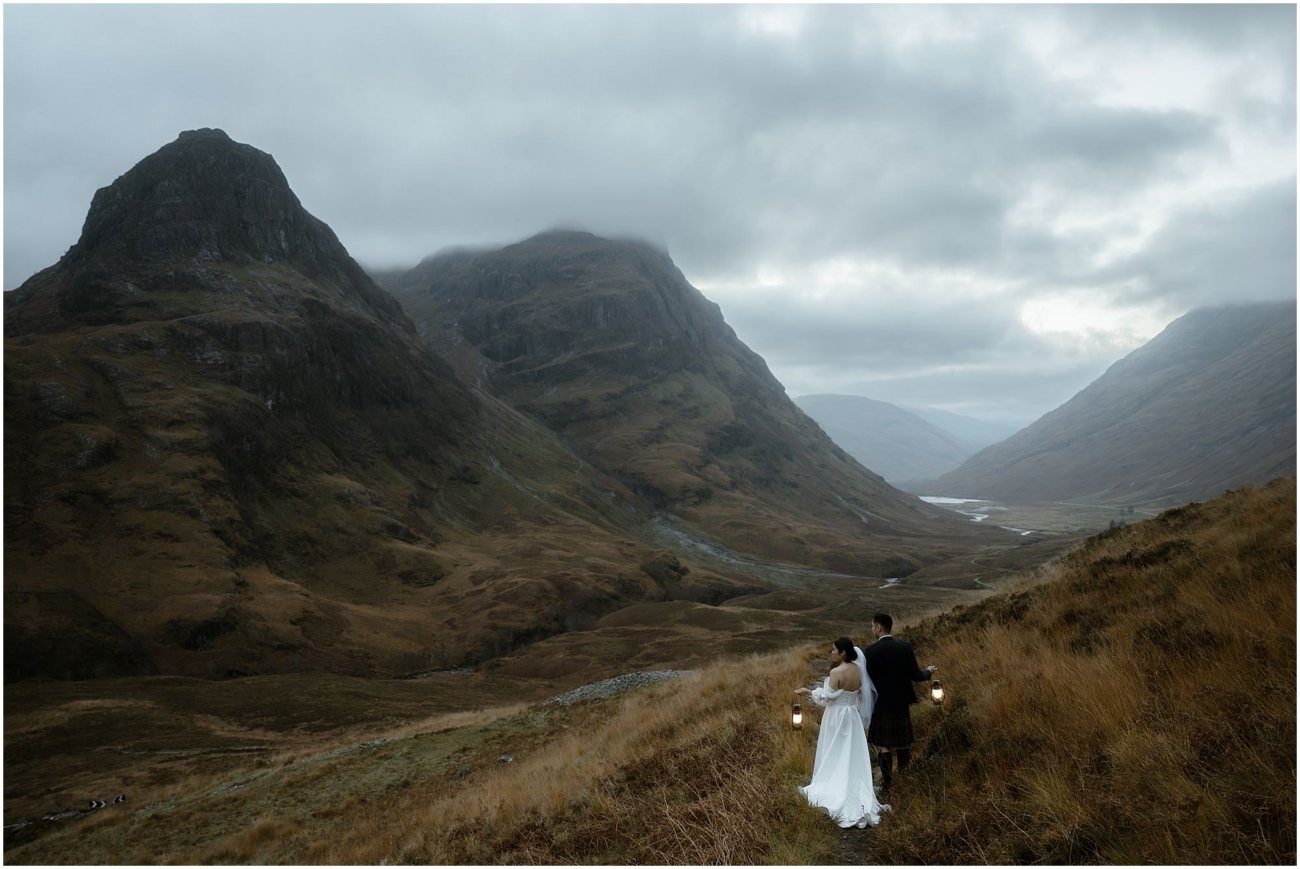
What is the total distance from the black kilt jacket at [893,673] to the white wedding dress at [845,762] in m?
0.14

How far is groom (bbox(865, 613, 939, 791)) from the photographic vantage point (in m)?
8.07

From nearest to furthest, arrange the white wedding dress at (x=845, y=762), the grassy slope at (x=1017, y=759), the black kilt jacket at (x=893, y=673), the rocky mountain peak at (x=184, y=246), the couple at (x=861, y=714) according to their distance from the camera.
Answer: the grassy slope at (x=1017, y=759), the white wedding dress at (x=845, y=762), the couple at (x=861, y=714), the black kilt jacket at (x=893, y=673), the rocky mountain peak at (x=184, y=246)

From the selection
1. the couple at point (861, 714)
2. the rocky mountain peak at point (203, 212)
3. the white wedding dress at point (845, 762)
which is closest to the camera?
the white wedding dress at point (845, 762)

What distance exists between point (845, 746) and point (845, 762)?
19 cm

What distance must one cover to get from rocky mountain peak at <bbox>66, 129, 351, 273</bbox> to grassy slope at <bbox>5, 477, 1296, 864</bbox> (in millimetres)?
139865

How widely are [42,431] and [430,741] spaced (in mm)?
76817

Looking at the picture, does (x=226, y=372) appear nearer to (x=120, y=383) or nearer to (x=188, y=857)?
(x=120, y=383)

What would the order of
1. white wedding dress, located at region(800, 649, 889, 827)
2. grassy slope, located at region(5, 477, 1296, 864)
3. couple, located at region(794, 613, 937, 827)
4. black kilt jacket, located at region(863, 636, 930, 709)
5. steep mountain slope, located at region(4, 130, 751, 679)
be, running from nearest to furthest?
grassy slope, located at region(5, 477, 1296, 864) → white wedding dress, located at region(800, 649, 889, 827) → couple, located at region(794, 613, 937, 827) → black kilt jacket, located at region(863, 636, 930, 709) → steep mountain slope, located at region(4, 130, 751, 679)

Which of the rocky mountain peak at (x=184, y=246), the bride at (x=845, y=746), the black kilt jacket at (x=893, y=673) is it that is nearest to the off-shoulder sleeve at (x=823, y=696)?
the bride at (x=845, y=746)

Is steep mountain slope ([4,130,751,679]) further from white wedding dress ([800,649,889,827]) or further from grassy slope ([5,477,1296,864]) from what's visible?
white wedding dress ([800,649,889,827])

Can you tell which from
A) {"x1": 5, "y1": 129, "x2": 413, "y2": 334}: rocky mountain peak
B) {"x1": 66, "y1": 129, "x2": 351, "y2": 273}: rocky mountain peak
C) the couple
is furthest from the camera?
{"x1": 66, "y1": 129, "x2": 351, "y2": 273}: rocky mountain peak

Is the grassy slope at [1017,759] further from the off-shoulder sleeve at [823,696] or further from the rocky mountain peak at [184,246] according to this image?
the rocky mountain peak at [184,246]

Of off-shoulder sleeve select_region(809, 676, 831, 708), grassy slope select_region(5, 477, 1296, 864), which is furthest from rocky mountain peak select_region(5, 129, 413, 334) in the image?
off-shoulder sleeve select_region(809, 676, 831, 708)

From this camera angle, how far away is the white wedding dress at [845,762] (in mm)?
7293
